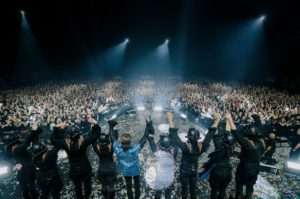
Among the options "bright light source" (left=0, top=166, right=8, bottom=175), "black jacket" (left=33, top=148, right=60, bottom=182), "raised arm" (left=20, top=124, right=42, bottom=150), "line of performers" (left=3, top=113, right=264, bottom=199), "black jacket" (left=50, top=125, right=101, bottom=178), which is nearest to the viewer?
"black jacket" (left=33, top=148, right=60, bottom=182)

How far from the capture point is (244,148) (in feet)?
14.7

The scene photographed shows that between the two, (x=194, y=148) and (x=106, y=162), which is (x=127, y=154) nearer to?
(x=106, y=162)

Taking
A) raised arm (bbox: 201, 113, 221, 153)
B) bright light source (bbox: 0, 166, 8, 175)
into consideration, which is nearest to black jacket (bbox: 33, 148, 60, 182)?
bright light source (bbox: 0, 166, 8, 175)

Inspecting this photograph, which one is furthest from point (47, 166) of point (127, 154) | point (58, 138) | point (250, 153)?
point (250, 153)

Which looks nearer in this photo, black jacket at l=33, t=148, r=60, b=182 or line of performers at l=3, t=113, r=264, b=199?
black jacket at l=33, t=148, r=60, b=182

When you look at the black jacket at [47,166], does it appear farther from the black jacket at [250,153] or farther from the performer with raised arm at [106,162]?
the black jacket at [250,153]

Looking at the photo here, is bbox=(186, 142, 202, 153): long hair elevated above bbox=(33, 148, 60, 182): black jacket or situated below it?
above

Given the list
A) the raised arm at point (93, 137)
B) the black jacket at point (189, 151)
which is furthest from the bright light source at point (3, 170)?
the black jacket at point (189, 151)

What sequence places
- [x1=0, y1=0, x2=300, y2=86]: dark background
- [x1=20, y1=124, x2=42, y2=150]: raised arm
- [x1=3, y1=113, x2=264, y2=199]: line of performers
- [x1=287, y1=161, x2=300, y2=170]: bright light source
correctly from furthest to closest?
[x1=0, y1=0, x2=300, y2=86]: dark background < [x1=287, y1=161, x2=300, y2=170]: bright light source < [x1=20, y1=124, x2=42, y2=150]: raised arm < [x1=3, y1=113, x2=264, y2=199]: line of performers

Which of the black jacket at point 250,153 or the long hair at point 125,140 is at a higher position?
the long hair at point 125,140

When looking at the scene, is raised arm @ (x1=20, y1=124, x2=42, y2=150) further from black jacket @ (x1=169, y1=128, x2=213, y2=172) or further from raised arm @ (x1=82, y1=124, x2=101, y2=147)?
black jacket @ (x1=169, y1=128, x2=213, y2=172)

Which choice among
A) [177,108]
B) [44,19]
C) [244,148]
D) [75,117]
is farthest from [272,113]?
[44,19]

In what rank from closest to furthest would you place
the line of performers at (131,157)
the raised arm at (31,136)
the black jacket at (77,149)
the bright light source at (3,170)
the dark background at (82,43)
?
the line of performers at (131,157) → the black jacket at (77,149) → the raised arm at (31,136) → the bright light source at (3,170) → the dark background at (82,43)

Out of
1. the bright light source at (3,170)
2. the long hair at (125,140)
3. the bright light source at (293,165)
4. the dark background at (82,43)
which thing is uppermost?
the dark background at (82,43)
